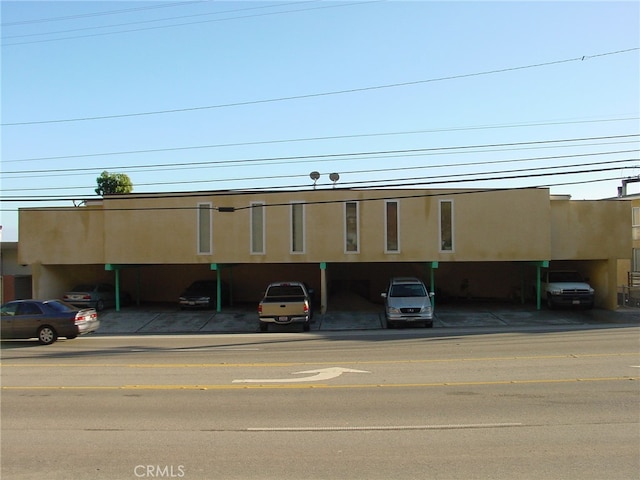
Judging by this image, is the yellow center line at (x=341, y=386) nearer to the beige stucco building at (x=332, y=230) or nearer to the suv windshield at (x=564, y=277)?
the beige stucco building at (x=332, y=230)

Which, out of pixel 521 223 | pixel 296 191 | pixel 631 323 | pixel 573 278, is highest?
pixel 296 191

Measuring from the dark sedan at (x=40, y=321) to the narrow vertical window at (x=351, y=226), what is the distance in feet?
41.7

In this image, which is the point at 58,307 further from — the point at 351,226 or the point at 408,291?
the point at 351,226

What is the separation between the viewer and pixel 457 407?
27.6ft

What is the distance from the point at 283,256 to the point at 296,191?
318 centimetres

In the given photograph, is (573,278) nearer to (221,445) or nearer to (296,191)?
(296,191)

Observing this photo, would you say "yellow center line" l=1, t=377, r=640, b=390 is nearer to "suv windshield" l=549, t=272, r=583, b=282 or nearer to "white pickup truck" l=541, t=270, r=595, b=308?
"white pickup truck" l=541, t=270, r=595, b=308

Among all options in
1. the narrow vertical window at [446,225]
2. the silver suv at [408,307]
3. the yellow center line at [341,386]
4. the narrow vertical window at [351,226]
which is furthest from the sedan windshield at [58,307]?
Result: the narrow vertical window at [446,225]

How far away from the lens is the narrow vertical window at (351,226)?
2677 centimetres

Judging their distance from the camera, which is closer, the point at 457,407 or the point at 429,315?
the point at 457,407

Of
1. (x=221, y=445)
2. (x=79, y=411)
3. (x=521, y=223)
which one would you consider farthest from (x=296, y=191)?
(x=221, y=445)

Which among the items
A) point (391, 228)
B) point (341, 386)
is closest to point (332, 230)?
point (391, 228)

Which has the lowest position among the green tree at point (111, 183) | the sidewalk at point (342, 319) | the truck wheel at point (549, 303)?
the sidewalk at point (342, 319)

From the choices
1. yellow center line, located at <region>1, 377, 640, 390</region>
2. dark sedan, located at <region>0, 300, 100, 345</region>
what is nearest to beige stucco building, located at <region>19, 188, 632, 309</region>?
dark sedan, located at <region>0, 300, 100, 345</region>
